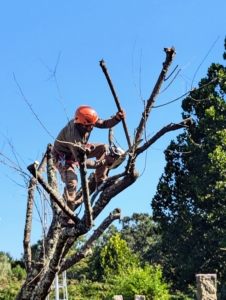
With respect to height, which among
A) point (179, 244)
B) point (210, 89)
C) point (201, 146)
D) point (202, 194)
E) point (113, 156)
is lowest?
point (113, 156)

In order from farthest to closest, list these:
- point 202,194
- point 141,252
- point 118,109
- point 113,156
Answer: point 141,252 < point 202,194 < point 113,156 < point 118,109

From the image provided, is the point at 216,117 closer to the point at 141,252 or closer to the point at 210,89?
the point at 210,89

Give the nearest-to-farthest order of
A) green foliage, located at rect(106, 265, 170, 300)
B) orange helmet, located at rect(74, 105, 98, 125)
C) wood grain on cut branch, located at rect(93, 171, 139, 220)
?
wood grain on cut branch, located at rect(93, 171, 139, 220), orange helmet, located at rect(74, 105, 98, 125), green foliage, located at rect(106, 265, 170, 300)

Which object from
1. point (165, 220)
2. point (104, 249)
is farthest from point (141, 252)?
point (165, 220)

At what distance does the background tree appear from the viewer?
48.6ft

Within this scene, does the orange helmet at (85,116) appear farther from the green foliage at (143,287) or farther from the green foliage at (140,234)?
the green foliage at (140,234)

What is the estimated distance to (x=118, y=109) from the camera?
10.2 feet

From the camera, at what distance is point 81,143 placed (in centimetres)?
306

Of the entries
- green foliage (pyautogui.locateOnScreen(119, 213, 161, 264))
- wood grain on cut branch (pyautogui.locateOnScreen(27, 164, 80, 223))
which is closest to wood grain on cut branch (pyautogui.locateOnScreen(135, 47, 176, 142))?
wood grain on cut branch (pyautogui.locateOnScreen(27, 164, 80, 223))

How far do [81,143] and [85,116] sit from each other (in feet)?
0.53

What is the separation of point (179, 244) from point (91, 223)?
13139mm

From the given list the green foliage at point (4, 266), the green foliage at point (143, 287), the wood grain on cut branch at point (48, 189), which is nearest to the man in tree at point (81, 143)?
the wood grain on cut branch at point (48, 189)

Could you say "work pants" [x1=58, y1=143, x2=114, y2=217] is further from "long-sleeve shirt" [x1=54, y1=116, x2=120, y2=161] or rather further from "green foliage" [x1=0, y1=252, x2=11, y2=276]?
"green foliage" [x1=0, y1=252, x2=11, y2=276]

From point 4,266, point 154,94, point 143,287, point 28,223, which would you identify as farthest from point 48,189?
point 4,266
